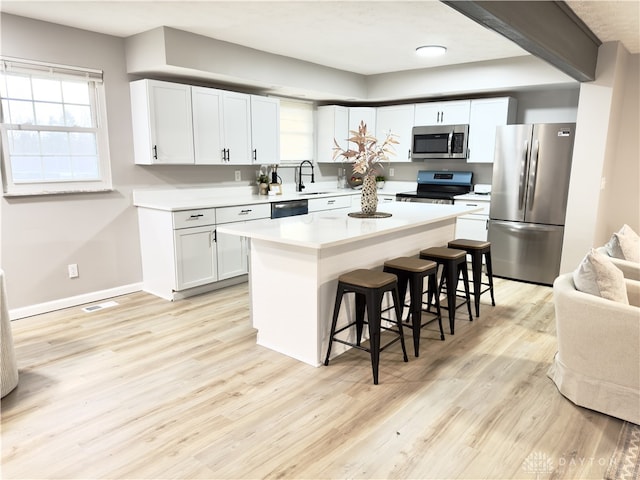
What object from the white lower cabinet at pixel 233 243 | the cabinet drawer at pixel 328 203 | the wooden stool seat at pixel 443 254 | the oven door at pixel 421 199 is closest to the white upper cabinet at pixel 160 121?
the white lower cabinet at pixel 233 243

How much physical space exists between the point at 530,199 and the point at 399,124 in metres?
2.18

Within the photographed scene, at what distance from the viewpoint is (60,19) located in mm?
3574

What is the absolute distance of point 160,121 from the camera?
13.7 feet

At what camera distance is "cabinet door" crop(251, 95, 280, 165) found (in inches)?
198

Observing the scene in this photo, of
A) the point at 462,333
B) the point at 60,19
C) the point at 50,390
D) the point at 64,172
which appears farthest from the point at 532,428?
the point at 60,19

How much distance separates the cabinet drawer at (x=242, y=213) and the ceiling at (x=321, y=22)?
1635 mm

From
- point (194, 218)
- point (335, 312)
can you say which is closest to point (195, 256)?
point (194, 218)

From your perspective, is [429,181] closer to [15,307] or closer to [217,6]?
[217,6]

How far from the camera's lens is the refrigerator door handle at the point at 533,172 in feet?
15.0

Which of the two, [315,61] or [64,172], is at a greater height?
[315,61]

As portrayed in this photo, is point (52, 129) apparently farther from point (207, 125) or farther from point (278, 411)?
point (278, 411)

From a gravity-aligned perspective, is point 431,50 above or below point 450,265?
above

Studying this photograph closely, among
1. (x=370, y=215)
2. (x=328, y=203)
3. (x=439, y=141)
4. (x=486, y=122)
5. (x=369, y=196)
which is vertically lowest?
(x=328, y=203)

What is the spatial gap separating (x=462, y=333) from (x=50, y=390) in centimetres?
290
